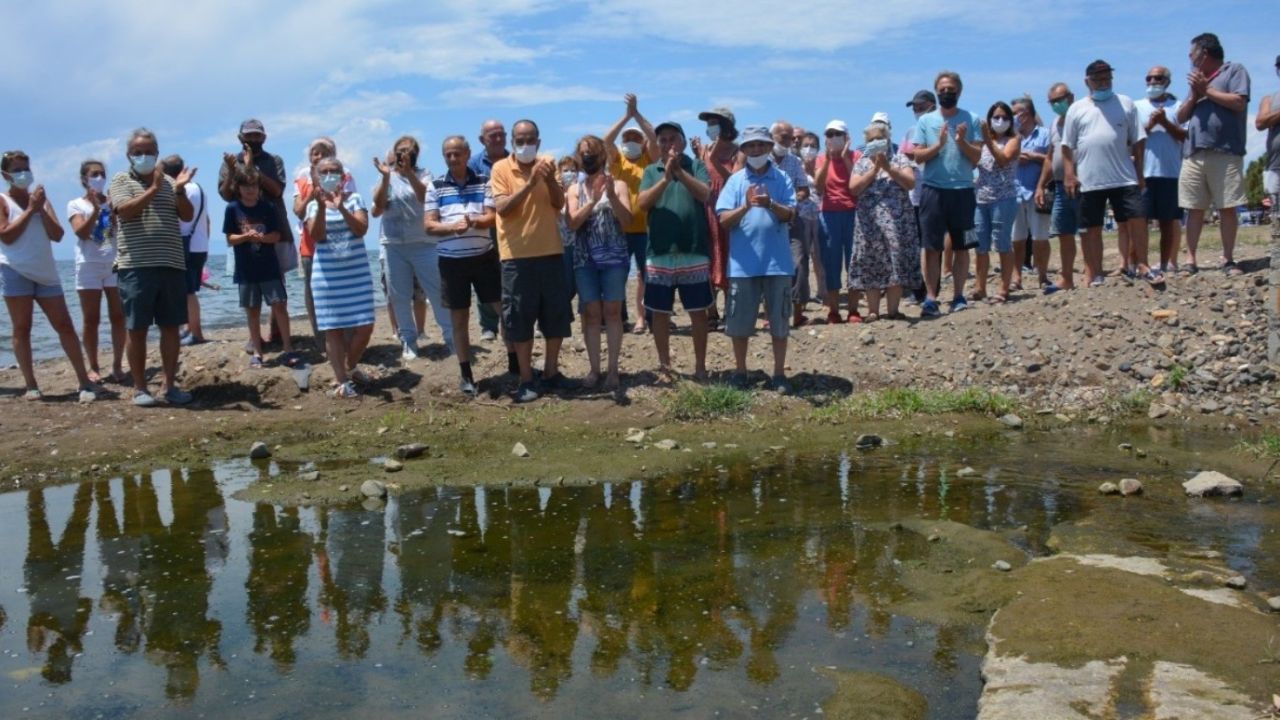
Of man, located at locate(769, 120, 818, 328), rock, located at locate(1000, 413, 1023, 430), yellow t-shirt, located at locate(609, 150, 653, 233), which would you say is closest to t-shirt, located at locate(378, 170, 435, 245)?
yellow t-shirt, located at locate(609, 150, 653, 233)

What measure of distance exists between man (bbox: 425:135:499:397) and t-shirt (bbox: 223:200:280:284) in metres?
1.84

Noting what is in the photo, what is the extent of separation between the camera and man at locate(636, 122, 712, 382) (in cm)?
954

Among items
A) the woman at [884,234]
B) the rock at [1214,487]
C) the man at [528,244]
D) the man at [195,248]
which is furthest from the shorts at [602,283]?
the rock at [1214,487]

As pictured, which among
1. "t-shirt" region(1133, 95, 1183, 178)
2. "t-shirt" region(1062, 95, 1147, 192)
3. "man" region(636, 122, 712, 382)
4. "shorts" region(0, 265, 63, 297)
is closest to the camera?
"man" region(636, 122, 712, 382)

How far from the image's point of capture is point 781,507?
676 cm

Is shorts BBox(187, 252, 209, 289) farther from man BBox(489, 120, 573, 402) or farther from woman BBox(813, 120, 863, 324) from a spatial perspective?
woman BBox(813, 120, 863, 324)

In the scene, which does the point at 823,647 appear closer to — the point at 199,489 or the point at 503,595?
the point at 503,595

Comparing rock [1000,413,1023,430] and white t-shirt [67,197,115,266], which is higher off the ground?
white t-shirt [67,197,115,266]

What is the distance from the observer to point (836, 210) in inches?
466

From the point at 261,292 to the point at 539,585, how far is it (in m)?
6.25

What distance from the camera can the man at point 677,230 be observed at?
954 centimetres

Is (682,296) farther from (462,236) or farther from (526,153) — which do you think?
(462,236)

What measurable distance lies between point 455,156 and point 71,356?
3803 millimetres

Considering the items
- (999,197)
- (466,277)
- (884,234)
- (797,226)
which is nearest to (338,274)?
(466,277)
